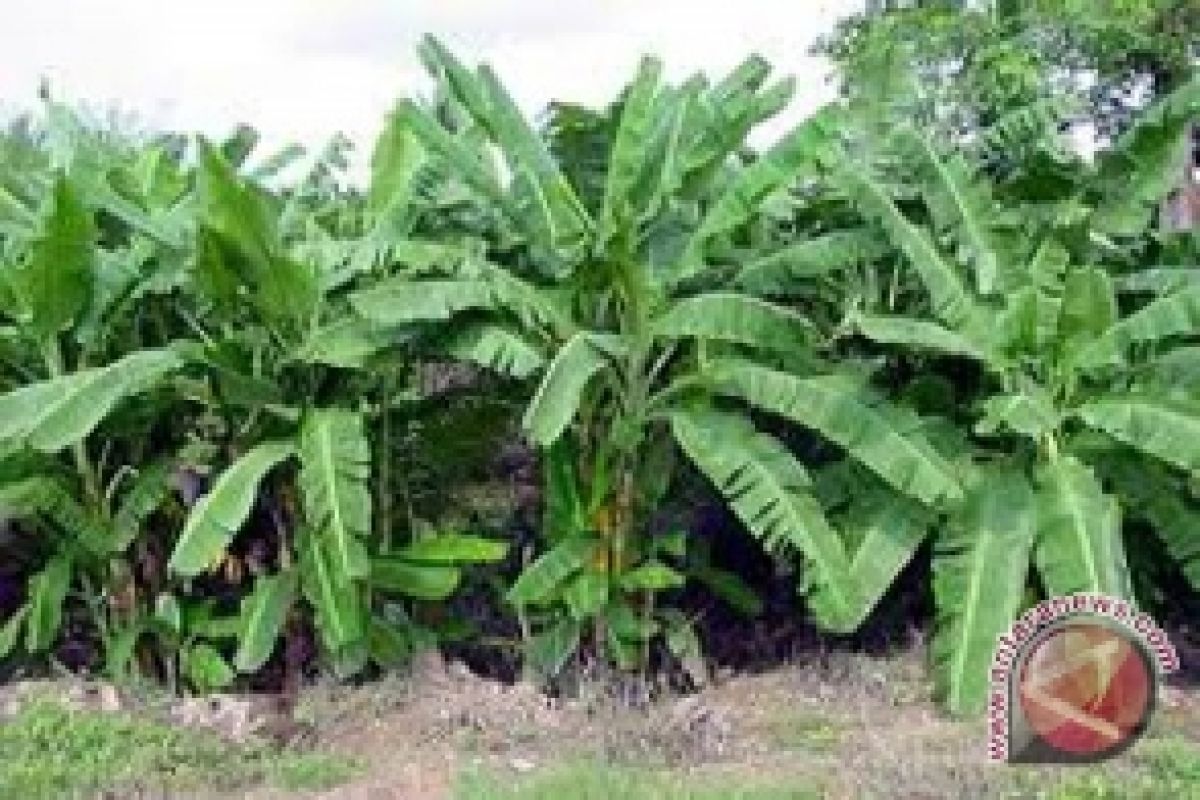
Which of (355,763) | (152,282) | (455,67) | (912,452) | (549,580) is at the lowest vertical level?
(355,763)

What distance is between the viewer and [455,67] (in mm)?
7672

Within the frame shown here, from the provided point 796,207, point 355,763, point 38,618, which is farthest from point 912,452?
point 38,618

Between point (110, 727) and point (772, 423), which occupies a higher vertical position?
point (772, 423)

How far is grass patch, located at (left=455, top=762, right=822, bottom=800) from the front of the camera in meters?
5.96

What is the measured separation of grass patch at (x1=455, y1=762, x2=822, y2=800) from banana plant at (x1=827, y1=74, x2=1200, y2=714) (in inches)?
51.0

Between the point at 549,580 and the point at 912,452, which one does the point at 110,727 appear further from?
the point at 912,452

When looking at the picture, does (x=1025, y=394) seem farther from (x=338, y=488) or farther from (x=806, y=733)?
(x=338, y=488)

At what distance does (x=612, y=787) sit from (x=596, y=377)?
6.56ft

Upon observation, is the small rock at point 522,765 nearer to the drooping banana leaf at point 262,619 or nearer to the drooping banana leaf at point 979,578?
the drooping banana leaf at point 262,619

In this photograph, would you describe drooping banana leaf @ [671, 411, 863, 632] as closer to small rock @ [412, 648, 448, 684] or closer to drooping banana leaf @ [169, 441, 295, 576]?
small rock @ [412, 648, 448, 684]

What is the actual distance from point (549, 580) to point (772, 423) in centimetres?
167

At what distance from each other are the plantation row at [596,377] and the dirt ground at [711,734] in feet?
1.03

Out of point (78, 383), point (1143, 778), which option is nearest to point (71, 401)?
point (78, 383)

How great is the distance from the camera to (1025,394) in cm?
716
